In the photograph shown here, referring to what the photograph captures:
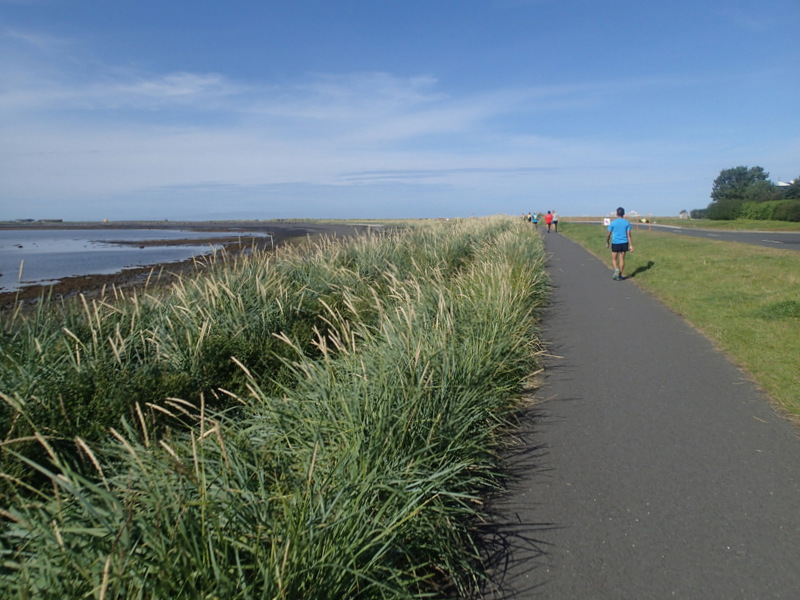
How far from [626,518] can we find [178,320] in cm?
555

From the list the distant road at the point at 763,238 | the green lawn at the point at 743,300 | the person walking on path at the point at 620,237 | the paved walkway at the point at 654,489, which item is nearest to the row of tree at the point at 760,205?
the distant road at the point at 763,238

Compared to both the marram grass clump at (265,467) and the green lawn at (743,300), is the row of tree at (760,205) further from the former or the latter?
the marram grass clump at (265,467)

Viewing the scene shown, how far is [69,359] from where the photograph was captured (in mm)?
5508

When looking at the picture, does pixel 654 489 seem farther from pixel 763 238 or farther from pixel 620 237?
pixel 763 238

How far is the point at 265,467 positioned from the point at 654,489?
8.49ft

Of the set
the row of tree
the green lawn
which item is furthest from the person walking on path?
the row of tree

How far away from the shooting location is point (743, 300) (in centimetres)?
1092

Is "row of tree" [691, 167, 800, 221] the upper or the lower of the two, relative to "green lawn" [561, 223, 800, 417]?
upper

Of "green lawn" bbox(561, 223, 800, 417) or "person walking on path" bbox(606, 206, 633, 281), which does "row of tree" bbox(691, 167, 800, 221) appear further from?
"person walking on path" bbox(606, 206, 633, 281)

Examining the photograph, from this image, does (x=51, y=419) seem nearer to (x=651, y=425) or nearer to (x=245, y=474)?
(x=245, y=474)

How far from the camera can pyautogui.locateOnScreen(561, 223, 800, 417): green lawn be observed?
263 inches

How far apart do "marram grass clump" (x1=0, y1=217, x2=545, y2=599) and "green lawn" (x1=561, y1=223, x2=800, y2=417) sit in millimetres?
2662

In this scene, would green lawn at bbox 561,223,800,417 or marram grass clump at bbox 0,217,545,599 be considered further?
green lawn at bbox 561,223,800,417

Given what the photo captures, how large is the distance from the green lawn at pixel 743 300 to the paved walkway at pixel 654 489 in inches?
15.9
